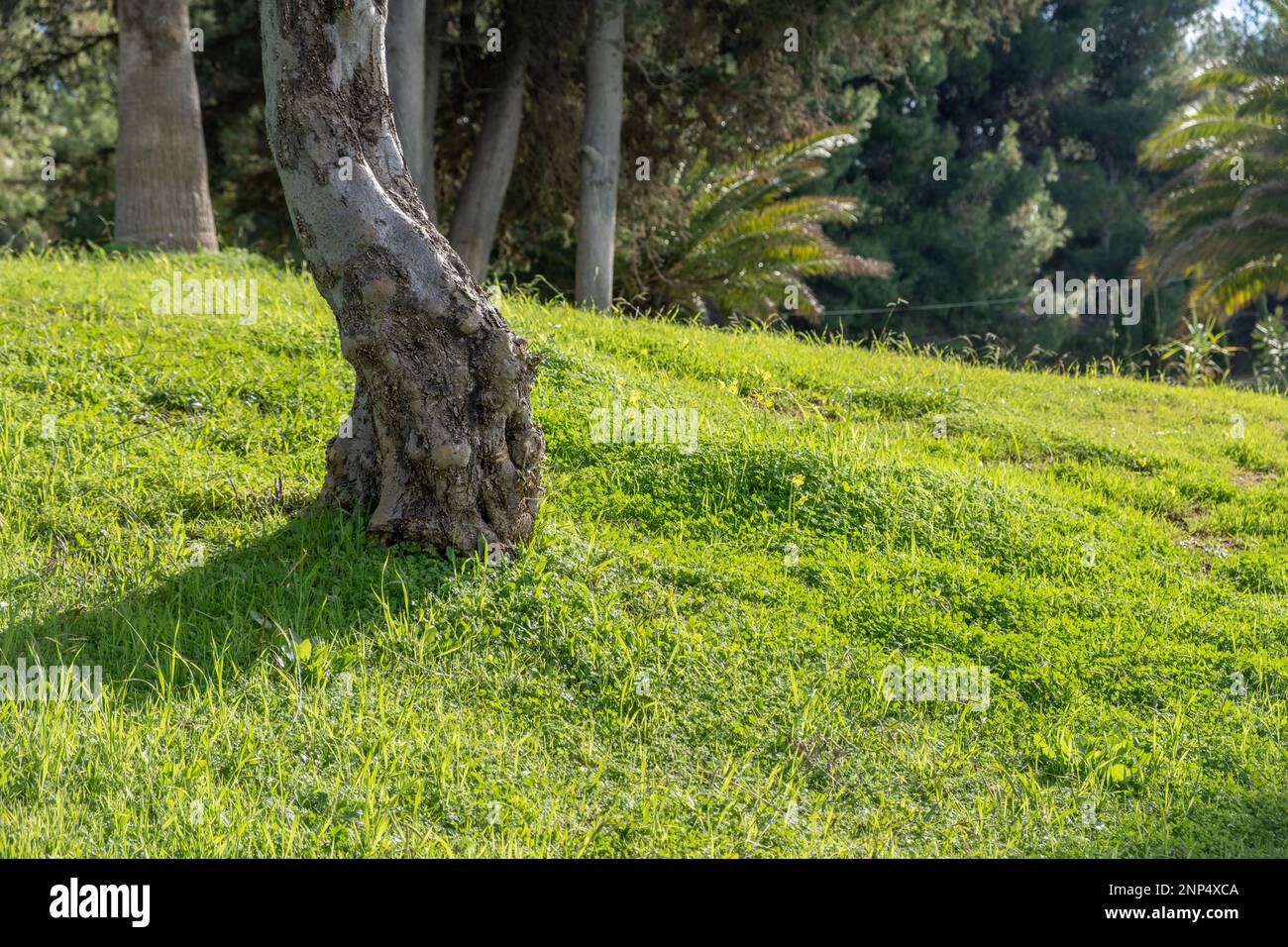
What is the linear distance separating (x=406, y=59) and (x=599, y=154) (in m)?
2.22

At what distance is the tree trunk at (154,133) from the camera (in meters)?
11.2

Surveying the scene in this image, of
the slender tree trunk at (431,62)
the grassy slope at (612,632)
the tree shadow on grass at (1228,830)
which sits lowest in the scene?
the tree shadow on grass at (1228,830)

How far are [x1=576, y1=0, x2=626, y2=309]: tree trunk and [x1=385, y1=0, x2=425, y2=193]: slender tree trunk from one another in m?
1.89

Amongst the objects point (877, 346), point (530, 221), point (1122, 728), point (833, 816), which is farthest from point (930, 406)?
point (530, 221)

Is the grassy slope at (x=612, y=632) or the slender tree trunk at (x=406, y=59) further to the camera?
the slender tree trunk at (x=406, y=59)

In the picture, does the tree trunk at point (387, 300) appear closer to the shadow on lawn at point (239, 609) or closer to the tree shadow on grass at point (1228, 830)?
the shadow on lawn at point (239, 609)

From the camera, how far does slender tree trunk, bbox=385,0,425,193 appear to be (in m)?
11.0

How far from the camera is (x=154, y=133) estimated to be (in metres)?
11.2

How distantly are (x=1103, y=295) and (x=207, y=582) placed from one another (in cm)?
2819

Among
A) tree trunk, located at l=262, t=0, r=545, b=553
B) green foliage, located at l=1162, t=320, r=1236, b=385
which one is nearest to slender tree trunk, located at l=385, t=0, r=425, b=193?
tree trunk, located at l=262, t=0, r=545, b=553

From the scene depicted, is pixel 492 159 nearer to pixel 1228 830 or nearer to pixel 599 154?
pixel 599 154

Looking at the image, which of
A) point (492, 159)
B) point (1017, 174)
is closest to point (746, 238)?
point (492, 159)

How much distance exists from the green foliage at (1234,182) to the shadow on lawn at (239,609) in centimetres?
1460

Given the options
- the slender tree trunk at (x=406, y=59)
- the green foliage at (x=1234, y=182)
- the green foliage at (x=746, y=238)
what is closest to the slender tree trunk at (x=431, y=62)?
the slender tree trunk at (x=406, y=59)
